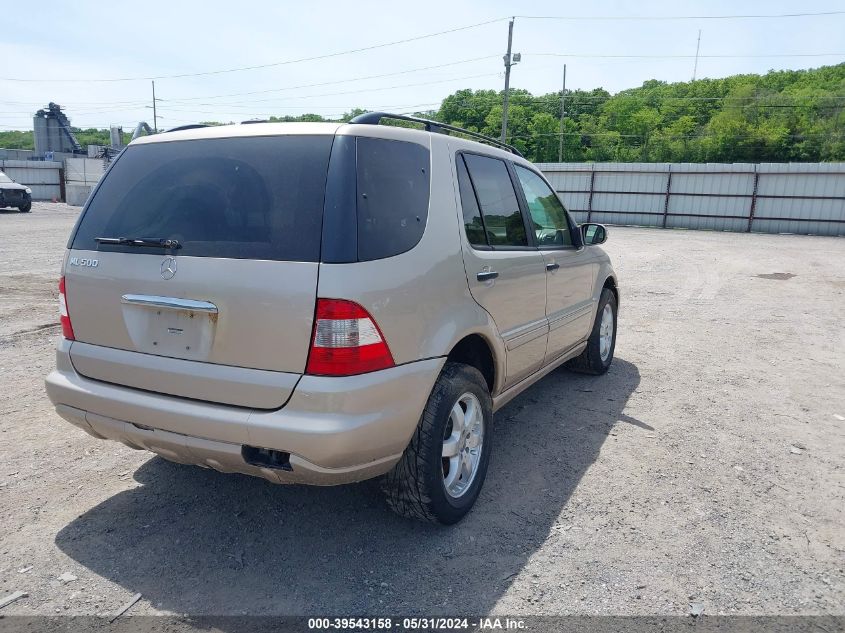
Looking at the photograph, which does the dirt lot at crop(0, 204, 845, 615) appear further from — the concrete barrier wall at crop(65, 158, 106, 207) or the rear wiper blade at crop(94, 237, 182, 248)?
the concrete barrier wall at crop(65, 158, 106, 207)

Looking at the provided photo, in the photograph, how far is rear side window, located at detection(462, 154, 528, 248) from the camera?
3348 millimetres

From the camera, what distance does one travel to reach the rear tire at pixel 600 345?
17.3 ft

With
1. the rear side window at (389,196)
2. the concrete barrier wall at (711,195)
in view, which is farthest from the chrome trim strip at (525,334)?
the concrete barrier wall at (711,195)

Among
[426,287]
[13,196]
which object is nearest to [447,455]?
[426,287]

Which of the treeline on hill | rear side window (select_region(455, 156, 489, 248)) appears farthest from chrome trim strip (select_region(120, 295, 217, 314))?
the treeline on hill

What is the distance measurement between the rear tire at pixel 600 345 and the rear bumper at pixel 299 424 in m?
2.90

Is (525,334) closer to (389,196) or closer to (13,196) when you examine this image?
(389,196)

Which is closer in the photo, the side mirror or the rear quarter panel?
the rear quarter panel

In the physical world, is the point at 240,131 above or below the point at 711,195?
below

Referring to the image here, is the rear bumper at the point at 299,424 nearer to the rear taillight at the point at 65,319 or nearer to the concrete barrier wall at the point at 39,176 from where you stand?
the rear taillight at the point at 65,319

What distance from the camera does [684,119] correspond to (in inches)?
2901

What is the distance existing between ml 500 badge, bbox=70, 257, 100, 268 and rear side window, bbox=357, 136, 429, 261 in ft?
4.22

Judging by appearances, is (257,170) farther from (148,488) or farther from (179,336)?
(148,488)

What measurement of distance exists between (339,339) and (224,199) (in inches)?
32.1
